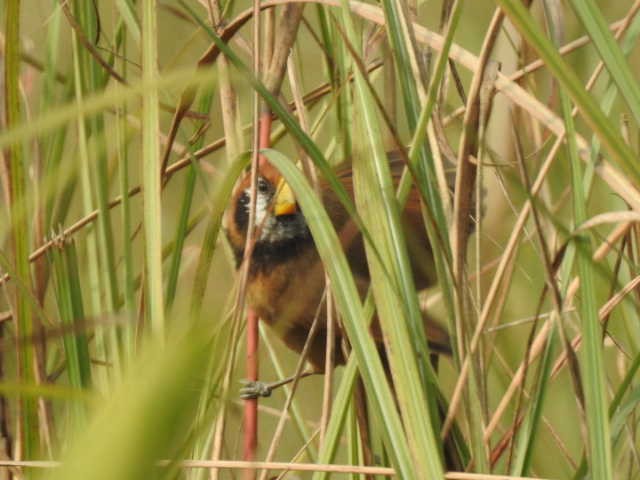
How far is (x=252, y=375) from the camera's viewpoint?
99 cm

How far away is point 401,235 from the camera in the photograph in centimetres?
81

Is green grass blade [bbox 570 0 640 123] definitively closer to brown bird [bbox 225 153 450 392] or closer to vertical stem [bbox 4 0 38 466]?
vertical stem [bbox 4 0 38 466]

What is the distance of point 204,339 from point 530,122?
1.19 metres

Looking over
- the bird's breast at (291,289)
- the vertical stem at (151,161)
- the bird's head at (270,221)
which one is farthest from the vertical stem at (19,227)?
the bird's head at (270,221)

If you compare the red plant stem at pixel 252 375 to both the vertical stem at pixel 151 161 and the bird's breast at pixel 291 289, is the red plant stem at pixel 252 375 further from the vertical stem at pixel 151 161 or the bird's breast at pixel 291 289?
the bird's breast at pixel 291 289

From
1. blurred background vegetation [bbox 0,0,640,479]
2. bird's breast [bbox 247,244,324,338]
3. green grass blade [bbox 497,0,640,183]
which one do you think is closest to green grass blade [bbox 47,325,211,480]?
blurred background vegetation [bbox 0,0,640,479]

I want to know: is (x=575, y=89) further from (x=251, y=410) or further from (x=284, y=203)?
(x=284, y=203)

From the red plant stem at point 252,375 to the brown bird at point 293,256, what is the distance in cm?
43

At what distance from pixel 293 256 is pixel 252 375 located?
918 millimetres

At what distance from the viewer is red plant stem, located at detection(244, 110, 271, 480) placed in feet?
3.16

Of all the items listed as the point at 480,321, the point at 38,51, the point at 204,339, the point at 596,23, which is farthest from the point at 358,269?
the point at 204,339

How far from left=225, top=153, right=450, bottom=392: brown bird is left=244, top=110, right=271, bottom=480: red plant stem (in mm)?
432

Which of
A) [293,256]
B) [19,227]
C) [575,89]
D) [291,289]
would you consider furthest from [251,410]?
[293,256]

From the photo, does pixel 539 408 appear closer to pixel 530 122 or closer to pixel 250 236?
pixel 250 236
